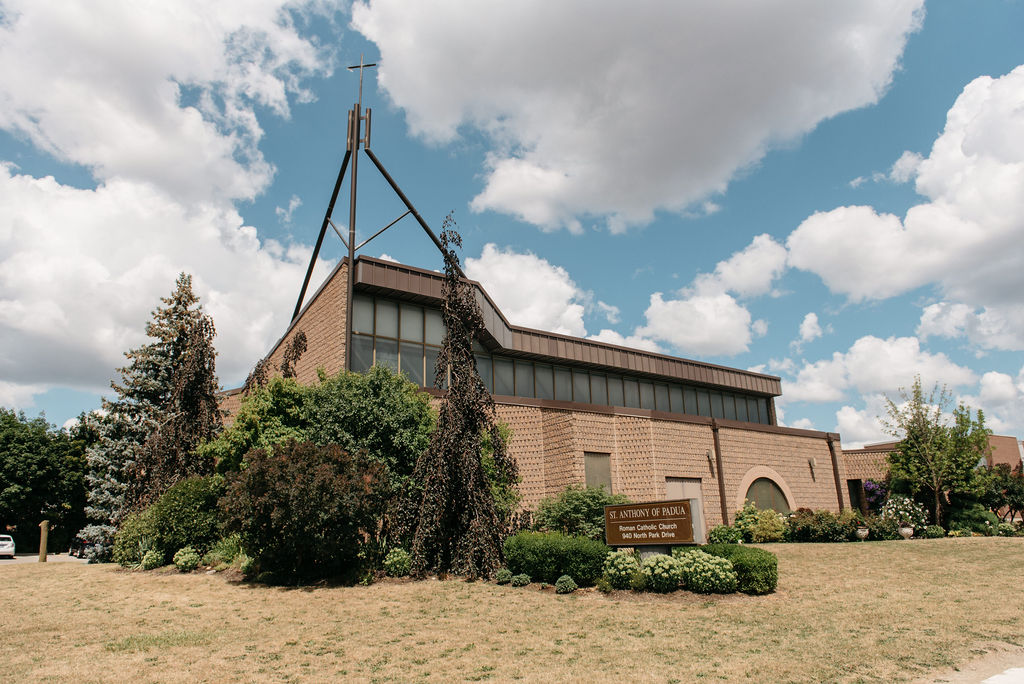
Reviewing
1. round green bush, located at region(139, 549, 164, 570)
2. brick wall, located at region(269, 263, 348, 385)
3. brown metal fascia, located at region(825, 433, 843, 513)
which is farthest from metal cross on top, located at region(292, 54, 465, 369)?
brown metal fascia, located at region(825, 433, 843, 513)

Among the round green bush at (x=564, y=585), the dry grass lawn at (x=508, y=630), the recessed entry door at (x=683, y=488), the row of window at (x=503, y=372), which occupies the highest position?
the row of window at (x=503, y=372)

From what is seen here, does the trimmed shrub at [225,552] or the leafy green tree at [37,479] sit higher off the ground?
the leafy green tree at [37,479]

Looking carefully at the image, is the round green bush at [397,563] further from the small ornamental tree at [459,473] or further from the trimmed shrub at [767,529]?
the trimmed shrub at [767,529]

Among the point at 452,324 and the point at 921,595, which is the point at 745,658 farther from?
the point at 452,324

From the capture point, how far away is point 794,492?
2725 centimetres

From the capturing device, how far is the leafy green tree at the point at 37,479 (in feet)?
127

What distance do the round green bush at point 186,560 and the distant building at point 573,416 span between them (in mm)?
6675

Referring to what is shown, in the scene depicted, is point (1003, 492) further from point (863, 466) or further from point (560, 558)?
point (560, 558)

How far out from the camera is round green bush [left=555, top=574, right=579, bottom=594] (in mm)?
13383

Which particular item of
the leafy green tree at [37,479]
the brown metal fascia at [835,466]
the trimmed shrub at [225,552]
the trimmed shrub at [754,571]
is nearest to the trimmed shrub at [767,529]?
the brown metal fascia at [835,466]

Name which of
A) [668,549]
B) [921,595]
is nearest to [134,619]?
[668,549]

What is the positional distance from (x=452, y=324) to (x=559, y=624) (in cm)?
833

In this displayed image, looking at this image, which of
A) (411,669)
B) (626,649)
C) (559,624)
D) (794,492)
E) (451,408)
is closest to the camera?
(411,669)

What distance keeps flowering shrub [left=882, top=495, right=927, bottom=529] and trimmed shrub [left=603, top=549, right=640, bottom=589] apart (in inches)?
523
